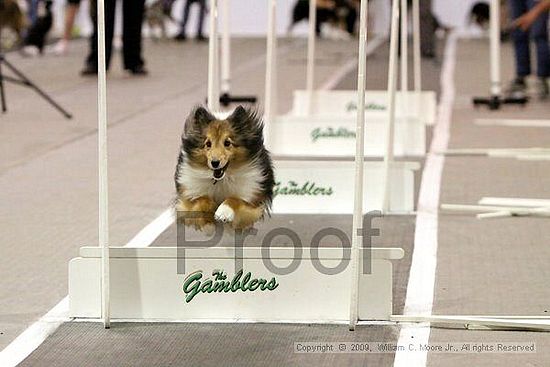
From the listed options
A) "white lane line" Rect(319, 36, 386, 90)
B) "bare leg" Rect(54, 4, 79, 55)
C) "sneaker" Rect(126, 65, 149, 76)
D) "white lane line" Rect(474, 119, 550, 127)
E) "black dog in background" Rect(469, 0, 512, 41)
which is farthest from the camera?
"black dog in background" Rect(469, 0, 512, 41)

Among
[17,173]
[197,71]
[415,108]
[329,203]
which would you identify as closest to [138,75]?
[197,71]

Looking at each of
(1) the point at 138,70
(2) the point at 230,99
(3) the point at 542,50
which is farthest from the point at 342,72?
(2) the point at 230,99

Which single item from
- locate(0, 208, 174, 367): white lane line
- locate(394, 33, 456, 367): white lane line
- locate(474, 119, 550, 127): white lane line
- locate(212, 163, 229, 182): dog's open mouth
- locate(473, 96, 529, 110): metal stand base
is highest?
locate(212, 163, 229, 182): dog's open mouth

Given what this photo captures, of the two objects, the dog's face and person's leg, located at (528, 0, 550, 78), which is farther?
person's leg, located at (528, 0, 550, 78)

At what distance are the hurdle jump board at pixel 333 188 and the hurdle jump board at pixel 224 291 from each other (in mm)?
1802

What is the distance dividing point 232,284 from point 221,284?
0.12 feet

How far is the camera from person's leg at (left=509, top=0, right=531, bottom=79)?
10.4 meters

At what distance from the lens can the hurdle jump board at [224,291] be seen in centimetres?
402

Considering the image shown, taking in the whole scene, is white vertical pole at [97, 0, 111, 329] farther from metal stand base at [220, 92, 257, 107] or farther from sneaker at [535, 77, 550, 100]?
sneaker at [535, 77, 550, 100]

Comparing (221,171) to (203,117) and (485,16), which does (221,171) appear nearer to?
(203,117)

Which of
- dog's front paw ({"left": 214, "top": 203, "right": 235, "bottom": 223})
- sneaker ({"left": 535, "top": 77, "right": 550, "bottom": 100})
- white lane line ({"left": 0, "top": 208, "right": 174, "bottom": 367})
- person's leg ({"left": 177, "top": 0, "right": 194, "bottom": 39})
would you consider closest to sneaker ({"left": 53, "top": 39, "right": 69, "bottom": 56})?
person's leg ({"left": 177, "top": 0, "right": 194, "bottom": 39})

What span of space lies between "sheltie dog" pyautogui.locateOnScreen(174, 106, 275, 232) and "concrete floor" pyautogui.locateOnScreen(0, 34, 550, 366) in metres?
0.37

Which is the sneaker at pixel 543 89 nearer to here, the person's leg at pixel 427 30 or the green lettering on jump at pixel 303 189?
the person's leg at pixel 427 30

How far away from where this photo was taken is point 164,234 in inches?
214
